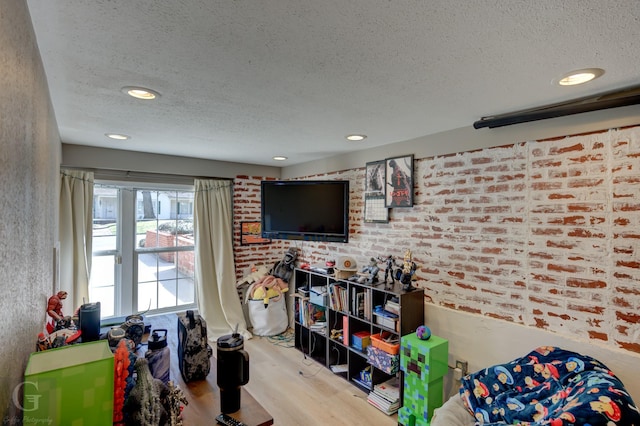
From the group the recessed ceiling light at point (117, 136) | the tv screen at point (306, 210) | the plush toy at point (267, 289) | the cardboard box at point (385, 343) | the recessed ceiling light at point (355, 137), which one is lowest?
the cardboard box at point (385, 343)

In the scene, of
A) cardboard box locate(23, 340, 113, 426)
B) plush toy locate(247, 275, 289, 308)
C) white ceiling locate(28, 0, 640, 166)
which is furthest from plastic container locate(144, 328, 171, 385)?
plush toy locate(247, 275, 289, 308)

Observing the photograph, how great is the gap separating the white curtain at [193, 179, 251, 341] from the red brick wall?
228 cm

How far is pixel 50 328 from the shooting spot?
1.61m

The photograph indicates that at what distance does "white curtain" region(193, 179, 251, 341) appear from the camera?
4.09 m

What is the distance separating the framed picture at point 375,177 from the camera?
325 centimetres

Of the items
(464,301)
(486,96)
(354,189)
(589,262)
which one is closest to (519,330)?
(464,301)

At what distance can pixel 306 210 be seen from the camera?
371cm

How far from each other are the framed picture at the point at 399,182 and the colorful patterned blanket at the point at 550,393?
1466 millimetres

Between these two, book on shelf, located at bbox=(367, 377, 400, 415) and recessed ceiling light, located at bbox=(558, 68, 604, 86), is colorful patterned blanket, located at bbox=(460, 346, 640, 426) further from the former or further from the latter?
recessed ceiling light, located at bbox=(558, 68, 604, 86)

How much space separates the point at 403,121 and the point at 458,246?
1085 mm

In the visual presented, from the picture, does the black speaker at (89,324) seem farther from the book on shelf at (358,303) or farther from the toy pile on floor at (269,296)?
the toy pile on floor at (269,296)

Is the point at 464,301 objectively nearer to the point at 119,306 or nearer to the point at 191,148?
the point at 191,148
